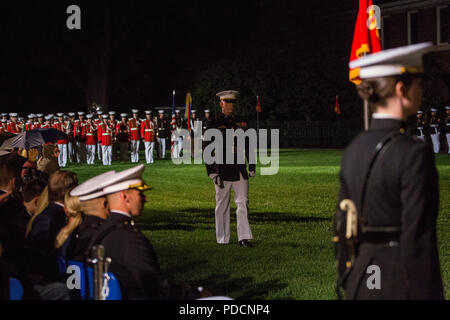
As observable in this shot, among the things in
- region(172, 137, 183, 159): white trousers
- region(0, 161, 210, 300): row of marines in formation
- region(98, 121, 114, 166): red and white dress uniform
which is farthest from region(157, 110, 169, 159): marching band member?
region(0, 161, 210, 300): row of marines in formation

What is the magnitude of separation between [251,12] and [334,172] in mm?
35467

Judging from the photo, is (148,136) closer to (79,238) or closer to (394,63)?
(79,238)

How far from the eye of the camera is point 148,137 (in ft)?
113

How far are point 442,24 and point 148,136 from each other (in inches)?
899

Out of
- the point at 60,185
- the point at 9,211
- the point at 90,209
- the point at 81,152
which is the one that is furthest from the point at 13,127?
the point at 90,209

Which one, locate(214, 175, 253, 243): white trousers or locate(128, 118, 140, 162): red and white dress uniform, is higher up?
locate(128, 118, 140, 162): red and white dress uniform

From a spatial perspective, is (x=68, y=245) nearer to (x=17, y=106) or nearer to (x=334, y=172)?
(x=334, y=172)

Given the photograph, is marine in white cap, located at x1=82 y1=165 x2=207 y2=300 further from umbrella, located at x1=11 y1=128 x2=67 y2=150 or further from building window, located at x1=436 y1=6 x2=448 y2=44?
building window, located at x1=436 y1=6 x2=448 y2=44

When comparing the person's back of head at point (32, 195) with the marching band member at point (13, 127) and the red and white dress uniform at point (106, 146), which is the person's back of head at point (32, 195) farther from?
the marching band member at point (13, 127)

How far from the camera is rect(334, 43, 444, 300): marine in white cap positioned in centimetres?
377

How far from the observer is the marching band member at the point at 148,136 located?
34.0 metres

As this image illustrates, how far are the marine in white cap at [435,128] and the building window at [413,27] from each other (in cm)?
1221

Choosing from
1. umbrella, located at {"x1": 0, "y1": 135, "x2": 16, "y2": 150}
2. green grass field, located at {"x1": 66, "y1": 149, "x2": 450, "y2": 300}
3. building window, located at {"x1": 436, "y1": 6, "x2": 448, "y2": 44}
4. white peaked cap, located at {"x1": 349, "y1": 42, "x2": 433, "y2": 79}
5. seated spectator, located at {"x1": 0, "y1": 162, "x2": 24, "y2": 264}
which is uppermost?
building window, located at {"x1": 436, "y1": 6, "x2": 448, "y2": 44}

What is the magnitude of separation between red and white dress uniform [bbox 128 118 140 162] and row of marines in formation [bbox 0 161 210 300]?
2766 cm
